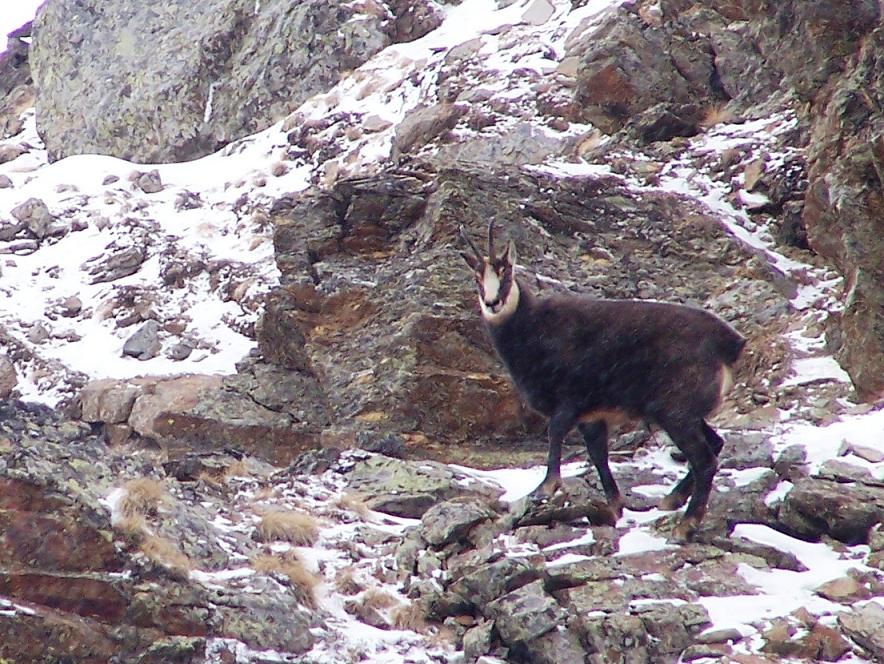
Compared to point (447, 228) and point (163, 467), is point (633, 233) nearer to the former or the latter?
point (447, 228)

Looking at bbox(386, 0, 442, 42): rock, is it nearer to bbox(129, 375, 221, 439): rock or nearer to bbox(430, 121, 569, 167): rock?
bbox(430, 121, 569, 167): rock

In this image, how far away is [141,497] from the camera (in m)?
6.79

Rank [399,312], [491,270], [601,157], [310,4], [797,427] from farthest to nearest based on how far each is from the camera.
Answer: [310,4]
[601,157]
[399,312]
[797,427]
[491,270]

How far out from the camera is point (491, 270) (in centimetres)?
854

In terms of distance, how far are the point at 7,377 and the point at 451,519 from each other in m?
11.2

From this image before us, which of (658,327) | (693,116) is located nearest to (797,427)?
(658,327)

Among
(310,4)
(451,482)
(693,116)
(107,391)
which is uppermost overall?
(310,4)

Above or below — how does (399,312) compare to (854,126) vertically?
below

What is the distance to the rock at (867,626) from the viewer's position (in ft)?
18.4

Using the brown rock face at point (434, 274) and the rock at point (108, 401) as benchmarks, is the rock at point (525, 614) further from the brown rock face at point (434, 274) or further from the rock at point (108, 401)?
the rock at point (108, 401)

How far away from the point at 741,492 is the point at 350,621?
3.30 m

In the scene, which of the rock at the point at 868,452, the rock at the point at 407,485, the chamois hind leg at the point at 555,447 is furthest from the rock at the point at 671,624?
the rock at the point at 407,485

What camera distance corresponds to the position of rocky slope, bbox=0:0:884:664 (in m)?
6.12

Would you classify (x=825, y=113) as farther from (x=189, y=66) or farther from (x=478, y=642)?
(x=189, y=66)
